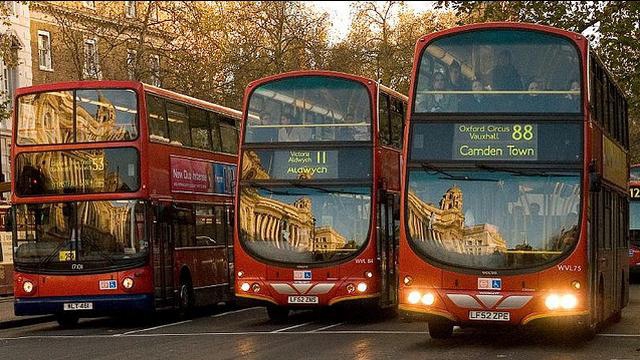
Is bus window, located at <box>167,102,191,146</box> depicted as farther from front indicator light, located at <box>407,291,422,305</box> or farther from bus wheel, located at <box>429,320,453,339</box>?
front indicator light, located at <box>407,291,422,305</box>

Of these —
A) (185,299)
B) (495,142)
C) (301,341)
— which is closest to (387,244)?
(185,299)

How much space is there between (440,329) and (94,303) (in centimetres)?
711

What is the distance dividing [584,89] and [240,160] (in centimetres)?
716

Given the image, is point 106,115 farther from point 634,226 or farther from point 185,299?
point 634,226

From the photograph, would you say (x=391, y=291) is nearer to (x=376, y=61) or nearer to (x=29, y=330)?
(x=29, y=330)

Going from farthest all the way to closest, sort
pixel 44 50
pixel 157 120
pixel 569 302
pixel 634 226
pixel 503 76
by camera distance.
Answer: pixel 44 50, pixel 634 226, pixel 157 120, pixel 503 76, pixel 569 302

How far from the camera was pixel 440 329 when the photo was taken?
17875mm

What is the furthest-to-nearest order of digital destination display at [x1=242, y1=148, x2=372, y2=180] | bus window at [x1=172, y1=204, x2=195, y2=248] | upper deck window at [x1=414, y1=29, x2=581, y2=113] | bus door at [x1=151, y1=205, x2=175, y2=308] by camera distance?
bus window at [x1=172, y1=204, x2=195, y2=248]
bus door at [x1=151, y1=205, x2=175, y2=308]
digital destination display at [x1=242, y1=148, x2=372, y2=180]
upper deck window at [x1=414, y1=29, x2=581, y2=113]

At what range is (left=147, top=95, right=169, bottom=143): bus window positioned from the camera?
23.1m

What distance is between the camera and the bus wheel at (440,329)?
17573 mm

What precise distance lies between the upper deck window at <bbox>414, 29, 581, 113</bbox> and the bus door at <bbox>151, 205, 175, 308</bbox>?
7.51 metres

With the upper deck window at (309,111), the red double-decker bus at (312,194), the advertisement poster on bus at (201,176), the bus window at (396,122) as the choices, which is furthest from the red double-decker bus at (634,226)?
the upper deck window at (309,111)

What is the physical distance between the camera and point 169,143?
78.6 feet

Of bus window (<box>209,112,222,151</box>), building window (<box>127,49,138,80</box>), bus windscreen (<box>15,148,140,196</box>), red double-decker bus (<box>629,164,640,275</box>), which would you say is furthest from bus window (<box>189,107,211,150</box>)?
red double-decker bus (<box>629,164,640,275</box>)
